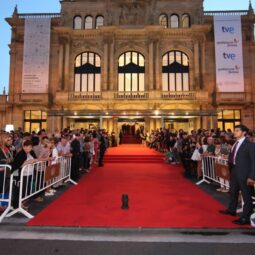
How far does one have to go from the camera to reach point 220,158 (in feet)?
25.7

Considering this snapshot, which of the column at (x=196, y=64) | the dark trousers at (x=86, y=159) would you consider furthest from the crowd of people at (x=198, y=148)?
the column at (x=196, y=64)

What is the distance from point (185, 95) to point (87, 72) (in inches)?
501

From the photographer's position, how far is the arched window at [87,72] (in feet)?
101

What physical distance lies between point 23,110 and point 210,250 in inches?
1175

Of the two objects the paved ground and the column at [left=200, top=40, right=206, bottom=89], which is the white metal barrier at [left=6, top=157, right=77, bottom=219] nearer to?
the paved ground

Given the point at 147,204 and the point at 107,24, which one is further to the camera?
the point at 107,24

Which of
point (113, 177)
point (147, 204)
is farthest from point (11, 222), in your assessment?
point (113, 177)

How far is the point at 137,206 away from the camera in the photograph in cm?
657

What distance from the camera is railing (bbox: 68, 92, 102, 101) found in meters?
28.2

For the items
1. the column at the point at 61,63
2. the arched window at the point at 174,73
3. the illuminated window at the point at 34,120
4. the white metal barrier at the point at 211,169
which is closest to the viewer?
the white metal barrier at the point at 211,169

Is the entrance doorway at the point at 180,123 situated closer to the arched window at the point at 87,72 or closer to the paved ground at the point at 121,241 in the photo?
the arched window at the point at 87,72

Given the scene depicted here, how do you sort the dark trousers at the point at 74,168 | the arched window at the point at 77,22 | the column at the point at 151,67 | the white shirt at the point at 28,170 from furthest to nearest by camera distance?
the arched window at the point at 77,22 < the column at the point at 151,67 < the dark trousers at the point at 74,168 < the white shirt at the point at 28,170

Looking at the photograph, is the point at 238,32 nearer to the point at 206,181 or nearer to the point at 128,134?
the point at 128,134

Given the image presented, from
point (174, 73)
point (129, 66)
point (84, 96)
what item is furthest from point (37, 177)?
point (174, 73)
